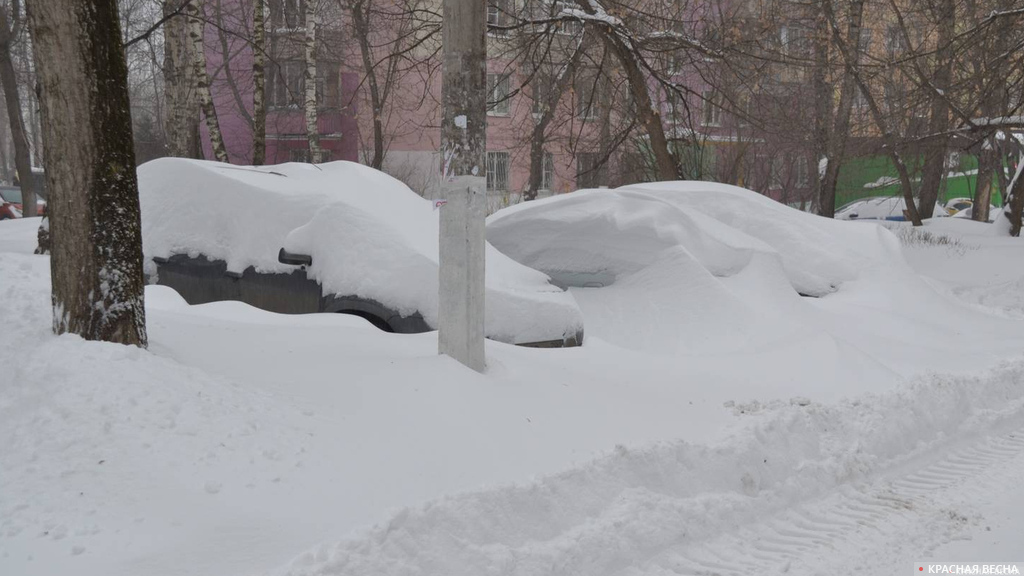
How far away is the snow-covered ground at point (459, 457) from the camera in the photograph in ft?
10.5

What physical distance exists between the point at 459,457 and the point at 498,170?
26.9 m

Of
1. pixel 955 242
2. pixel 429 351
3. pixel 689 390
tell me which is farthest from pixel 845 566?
pixel 955 242

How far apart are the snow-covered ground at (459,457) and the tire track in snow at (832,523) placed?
18 mm

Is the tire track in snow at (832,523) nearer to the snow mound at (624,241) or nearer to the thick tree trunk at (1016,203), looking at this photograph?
the snow mound at (624,241)

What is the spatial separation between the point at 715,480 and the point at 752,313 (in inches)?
136

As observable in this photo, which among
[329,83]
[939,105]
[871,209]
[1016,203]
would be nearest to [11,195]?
[329,83]

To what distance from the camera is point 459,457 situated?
13.4ft

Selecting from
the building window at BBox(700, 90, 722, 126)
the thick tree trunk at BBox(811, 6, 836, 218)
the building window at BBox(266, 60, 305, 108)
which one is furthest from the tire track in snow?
the building window at BBox(266, 60, 305, 108)

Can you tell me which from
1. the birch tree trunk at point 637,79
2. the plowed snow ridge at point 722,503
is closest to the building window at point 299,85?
the birch tree trunk at point 637,79

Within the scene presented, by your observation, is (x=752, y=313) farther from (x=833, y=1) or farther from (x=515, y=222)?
(x=833, y=1)

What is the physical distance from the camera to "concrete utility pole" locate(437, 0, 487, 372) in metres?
5.09

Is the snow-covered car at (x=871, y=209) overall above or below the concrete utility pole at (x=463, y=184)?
below

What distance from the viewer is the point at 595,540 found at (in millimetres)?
3676

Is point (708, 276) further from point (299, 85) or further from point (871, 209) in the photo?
point (871, 209)
